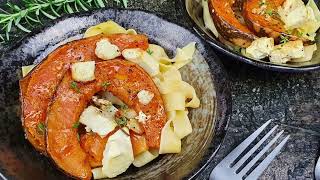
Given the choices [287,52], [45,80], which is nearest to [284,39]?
[287,52]

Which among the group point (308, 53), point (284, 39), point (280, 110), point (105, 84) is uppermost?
point (105, 84)

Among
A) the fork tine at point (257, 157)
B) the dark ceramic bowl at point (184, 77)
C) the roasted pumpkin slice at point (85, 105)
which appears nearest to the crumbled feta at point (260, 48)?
the dark ceramic bowl at point (184, 77)

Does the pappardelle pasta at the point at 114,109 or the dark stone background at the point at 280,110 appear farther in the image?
the dark stone background at the point at 280,110

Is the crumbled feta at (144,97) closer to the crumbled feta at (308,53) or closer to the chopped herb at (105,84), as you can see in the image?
the chopped herb at (105,84)

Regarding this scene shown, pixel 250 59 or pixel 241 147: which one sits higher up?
pixel 250 59

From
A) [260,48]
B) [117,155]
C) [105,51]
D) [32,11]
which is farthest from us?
[32,11]

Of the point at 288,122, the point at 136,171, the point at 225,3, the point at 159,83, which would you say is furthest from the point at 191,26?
the point at 136,171

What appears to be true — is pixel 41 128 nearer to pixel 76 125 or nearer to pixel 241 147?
pixel 76 125

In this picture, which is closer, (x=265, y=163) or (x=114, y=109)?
(x=114, y=109)
